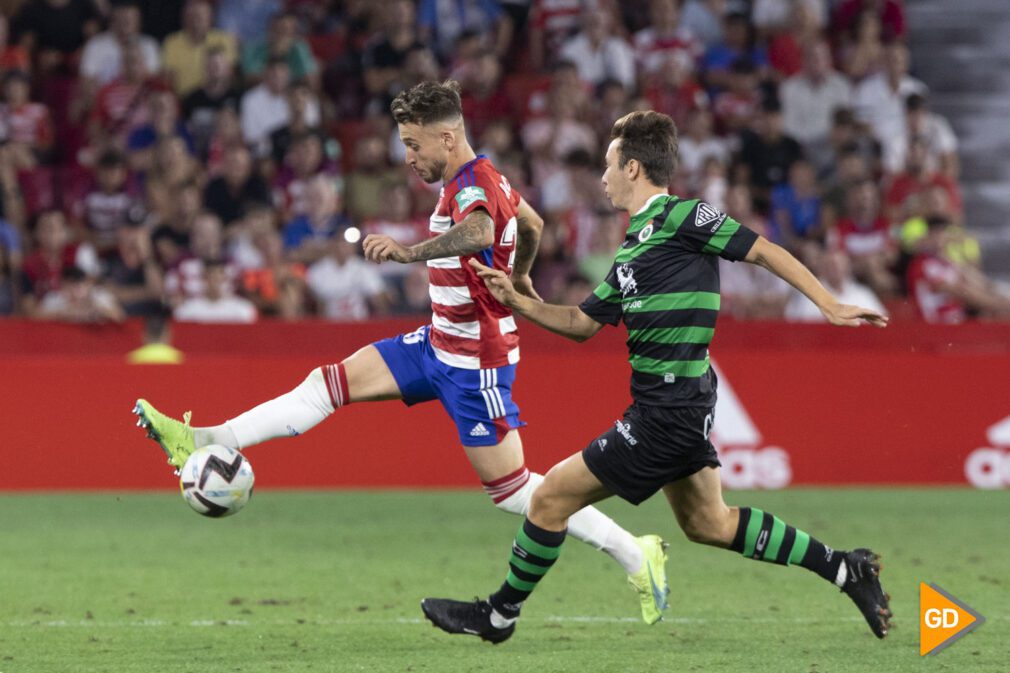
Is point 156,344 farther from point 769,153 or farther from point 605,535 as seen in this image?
point 605,535

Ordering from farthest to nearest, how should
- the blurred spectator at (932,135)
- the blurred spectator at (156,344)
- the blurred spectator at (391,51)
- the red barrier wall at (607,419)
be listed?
the blurred spectator at (391,51)
the blurred spectator at (932,135)
the blurred spectator at (156,344)
the red barrier wall at (607,419)

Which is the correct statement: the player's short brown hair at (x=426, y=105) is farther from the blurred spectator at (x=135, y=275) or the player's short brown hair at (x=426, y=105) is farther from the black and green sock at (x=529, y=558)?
the blurred spectator at (x=135, y=275)

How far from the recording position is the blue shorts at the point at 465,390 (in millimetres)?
6328

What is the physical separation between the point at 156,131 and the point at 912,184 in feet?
22.5

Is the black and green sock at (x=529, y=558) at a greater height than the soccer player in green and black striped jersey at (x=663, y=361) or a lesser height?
lesser

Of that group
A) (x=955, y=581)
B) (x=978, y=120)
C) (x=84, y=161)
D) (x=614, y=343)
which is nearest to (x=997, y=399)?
(x=614, y=343)

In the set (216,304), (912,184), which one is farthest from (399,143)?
(912,184)

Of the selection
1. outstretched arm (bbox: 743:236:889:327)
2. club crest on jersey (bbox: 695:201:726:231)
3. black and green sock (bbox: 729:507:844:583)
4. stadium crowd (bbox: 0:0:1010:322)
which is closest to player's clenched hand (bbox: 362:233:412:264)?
club crest on jersey (bbox: 695:201:726:231)

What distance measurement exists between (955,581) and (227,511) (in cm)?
374

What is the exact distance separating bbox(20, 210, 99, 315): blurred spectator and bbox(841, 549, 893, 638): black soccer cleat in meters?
8.40

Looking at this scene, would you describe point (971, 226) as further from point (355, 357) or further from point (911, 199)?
point (355, 357)

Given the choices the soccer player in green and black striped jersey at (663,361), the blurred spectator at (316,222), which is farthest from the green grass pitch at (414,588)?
the blurred spectator at (316,222)

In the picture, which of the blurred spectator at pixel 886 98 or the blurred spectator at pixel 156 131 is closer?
the blurred spectator at pixel 156 131

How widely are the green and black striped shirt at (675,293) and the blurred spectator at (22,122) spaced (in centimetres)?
956
